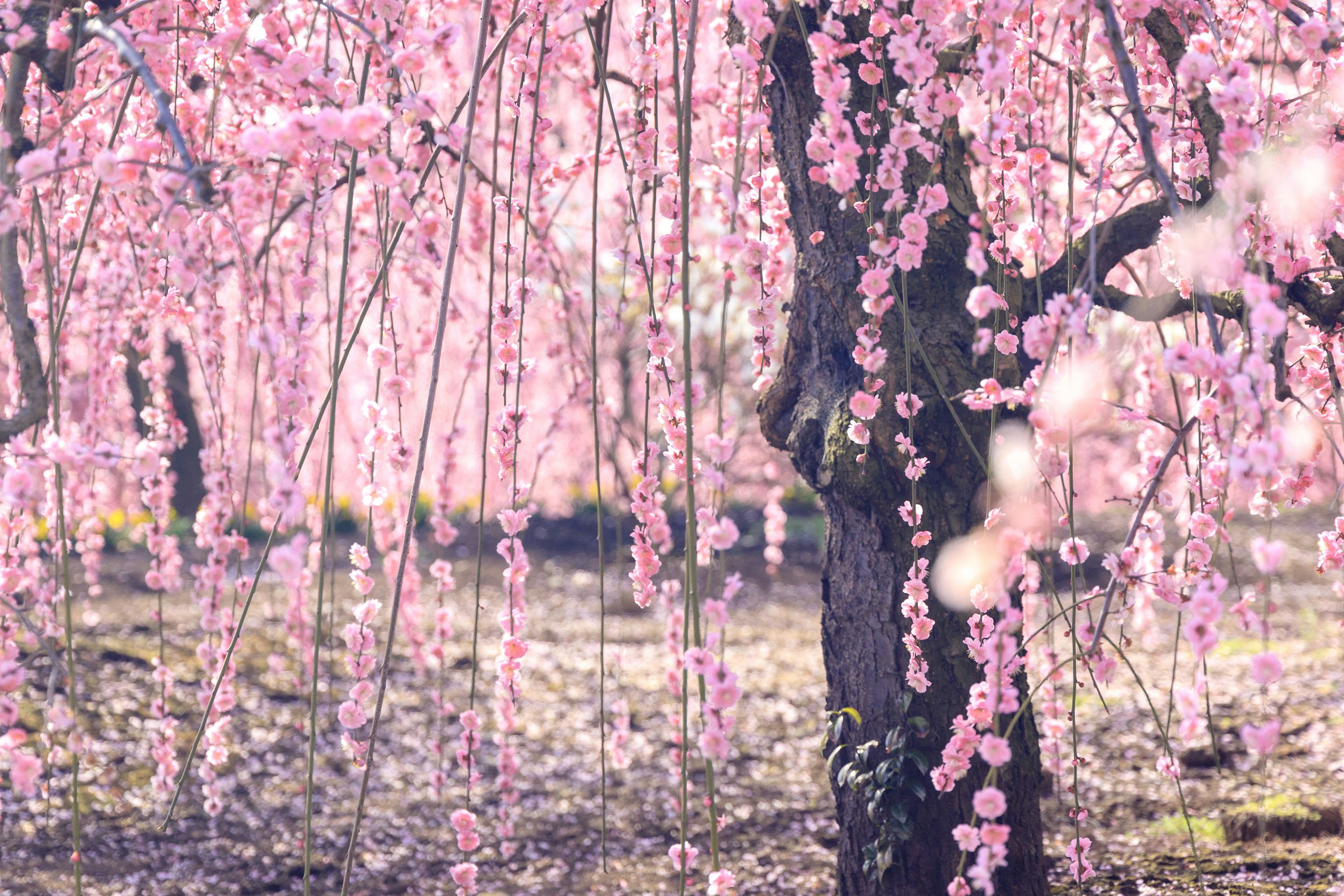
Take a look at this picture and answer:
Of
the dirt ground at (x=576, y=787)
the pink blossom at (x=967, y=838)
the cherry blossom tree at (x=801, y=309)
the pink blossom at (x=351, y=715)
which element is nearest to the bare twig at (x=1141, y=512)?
the cherry blossom tree at (x=801, y=309)

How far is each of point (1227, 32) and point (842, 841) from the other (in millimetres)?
1443

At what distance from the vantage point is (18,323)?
131cm

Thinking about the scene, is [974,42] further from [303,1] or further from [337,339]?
[303,1]

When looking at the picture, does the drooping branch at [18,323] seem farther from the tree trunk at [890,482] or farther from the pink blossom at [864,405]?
the tree trunk at [890,482]

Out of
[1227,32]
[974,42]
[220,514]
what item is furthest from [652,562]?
[220,514]

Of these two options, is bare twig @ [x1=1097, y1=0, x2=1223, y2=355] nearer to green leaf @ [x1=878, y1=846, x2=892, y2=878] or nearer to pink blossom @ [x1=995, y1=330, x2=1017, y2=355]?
pink blossom @ [x1=995, y1=330, x2=1017, y2=355]

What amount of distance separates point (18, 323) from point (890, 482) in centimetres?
126

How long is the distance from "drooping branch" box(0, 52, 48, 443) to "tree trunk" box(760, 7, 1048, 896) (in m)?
1.10

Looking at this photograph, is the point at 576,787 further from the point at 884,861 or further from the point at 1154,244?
the point at 1154,244

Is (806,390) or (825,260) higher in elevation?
(825,260)

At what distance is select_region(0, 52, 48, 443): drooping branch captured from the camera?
131 cm

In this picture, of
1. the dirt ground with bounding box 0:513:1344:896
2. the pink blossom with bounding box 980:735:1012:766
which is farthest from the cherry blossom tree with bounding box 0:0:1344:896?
the dirt ground with bounding box 0:513:1344:896

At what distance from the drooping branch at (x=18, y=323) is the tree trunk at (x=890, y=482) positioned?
110cm

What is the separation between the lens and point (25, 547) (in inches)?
93.2
